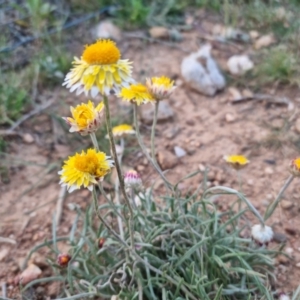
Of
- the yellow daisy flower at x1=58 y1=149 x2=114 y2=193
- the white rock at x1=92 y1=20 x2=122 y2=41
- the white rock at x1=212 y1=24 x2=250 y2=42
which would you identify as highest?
the white rock at x1=92 y1=20 x2=122 y2=41

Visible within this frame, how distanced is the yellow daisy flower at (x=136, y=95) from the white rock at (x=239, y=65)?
1.23 metres

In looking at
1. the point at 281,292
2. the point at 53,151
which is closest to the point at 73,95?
the point at 53,151

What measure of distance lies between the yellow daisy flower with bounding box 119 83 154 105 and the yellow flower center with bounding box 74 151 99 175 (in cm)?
23

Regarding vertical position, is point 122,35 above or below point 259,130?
above

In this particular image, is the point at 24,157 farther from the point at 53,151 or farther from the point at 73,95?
the point at 73,95

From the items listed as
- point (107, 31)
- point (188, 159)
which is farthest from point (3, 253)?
point (107, 31)

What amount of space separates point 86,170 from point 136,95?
289mm

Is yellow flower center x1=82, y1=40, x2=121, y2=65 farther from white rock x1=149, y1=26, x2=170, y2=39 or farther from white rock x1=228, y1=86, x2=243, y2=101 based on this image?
white rock x1=149, y1=26, x2=170, y2=39

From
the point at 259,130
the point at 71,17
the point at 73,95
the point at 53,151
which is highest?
the point at 71,17

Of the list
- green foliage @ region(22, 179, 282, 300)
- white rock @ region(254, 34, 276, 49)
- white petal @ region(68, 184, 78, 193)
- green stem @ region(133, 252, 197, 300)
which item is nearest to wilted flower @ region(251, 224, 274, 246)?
green foliage @ region(22, 179, 282, 300)

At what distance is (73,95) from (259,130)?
87cm

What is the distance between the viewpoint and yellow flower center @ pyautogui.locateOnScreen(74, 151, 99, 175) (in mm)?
1145

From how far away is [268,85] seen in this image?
7.97ft

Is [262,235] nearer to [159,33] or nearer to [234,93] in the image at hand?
[234,93]
